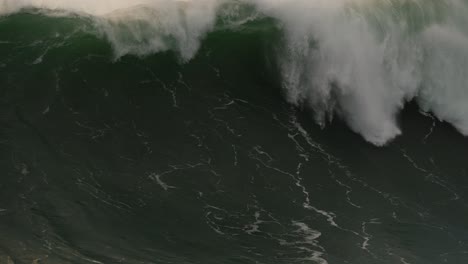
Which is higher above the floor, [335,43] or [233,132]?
[335,43]

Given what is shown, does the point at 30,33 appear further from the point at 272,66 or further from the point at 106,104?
the point at 272,66

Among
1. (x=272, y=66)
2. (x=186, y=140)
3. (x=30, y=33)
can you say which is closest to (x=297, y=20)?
(x=272, y=66)

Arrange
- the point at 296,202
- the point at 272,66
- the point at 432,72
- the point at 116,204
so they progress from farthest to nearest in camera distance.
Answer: the point at 432,72 → the point at 272,66 → the point at 296,202 → the point at 116,204

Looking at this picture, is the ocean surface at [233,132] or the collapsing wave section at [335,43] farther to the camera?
the collapsing wave section at [335,43]

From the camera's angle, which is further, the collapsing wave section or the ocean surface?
the collapsing wave section
